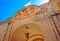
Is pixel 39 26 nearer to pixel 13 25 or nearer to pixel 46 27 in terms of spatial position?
pixel 46 27

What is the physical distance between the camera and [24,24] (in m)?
5.95

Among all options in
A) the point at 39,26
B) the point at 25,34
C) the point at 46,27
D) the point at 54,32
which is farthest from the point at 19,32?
the point at 54,32

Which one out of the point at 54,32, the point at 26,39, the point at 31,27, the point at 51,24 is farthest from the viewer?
the point at 26,39

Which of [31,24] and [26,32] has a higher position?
[31,24]

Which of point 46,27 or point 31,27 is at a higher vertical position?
point 31,27

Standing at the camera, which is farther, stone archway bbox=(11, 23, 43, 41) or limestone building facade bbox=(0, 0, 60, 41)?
stone archway bbox=(11, 23, 43, 41)

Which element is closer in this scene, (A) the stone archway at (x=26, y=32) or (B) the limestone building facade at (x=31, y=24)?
(B) the limestone building facade at (x=31, y=24)

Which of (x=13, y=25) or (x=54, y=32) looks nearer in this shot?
(x=54, y=32)

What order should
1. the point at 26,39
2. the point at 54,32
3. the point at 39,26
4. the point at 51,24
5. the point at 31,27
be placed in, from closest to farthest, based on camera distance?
1. the point at 54,32
2. the point at 51,24
3. the point at 39,26
4. the point at 31,27
5. the point at 26,39

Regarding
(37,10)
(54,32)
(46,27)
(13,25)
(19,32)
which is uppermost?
(37,10)

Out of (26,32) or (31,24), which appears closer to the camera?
(31,24)

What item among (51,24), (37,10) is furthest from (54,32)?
(37,10)

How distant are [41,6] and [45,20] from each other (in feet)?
3.99

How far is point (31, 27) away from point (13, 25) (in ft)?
3.51
